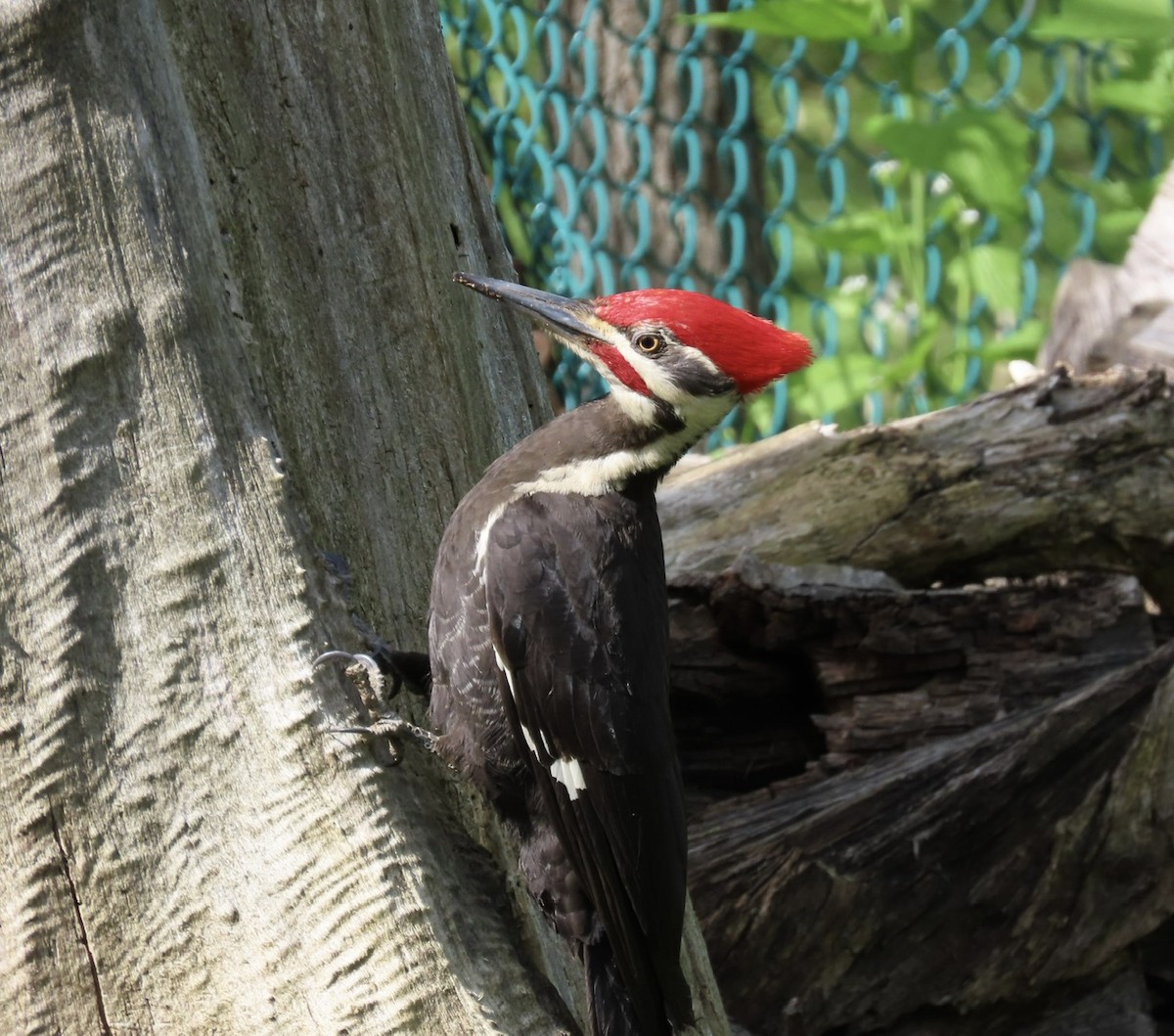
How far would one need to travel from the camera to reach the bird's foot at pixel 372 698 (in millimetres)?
2172

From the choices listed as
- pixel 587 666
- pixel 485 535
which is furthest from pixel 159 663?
pixel 587 666

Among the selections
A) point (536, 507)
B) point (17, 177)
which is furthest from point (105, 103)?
point (536, 507)

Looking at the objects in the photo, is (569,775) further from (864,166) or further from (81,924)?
(864,166)

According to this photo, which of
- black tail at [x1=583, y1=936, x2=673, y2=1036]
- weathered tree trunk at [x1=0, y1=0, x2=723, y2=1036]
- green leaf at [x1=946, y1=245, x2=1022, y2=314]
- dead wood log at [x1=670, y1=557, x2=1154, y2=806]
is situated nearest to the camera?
weathered tree trunk at [x1=0, y1=0, x2=723, y2=1036]

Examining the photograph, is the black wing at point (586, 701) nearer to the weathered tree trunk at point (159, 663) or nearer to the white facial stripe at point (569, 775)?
the white facial stripe at point (569, 775)

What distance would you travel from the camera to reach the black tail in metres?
2.39

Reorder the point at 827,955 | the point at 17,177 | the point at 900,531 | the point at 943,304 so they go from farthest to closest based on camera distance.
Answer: the point at 943,304 < the point at 900,531 < the point at 827,955 < the point at 17,177

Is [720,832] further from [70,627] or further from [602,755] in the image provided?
[70,627]

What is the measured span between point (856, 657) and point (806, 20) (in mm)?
1832

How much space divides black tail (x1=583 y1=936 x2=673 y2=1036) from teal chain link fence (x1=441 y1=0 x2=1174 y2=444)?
2208mm

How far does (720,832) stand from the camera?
3043 millimetres

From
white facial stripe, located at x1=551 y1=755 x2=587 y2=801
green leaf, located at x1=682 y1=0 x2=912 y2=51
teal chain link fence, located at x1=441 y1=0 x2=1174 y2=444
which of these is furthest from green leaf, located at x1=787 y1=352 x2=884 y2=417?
white facial stripe, located at x1=551 y1=755 x2=587 y2=801

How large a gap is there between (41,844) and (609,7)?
3752mm

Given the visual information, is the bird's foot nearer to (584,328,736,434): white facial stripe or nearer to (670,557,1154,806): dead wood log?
(584,328,736,434): white facial stripe
